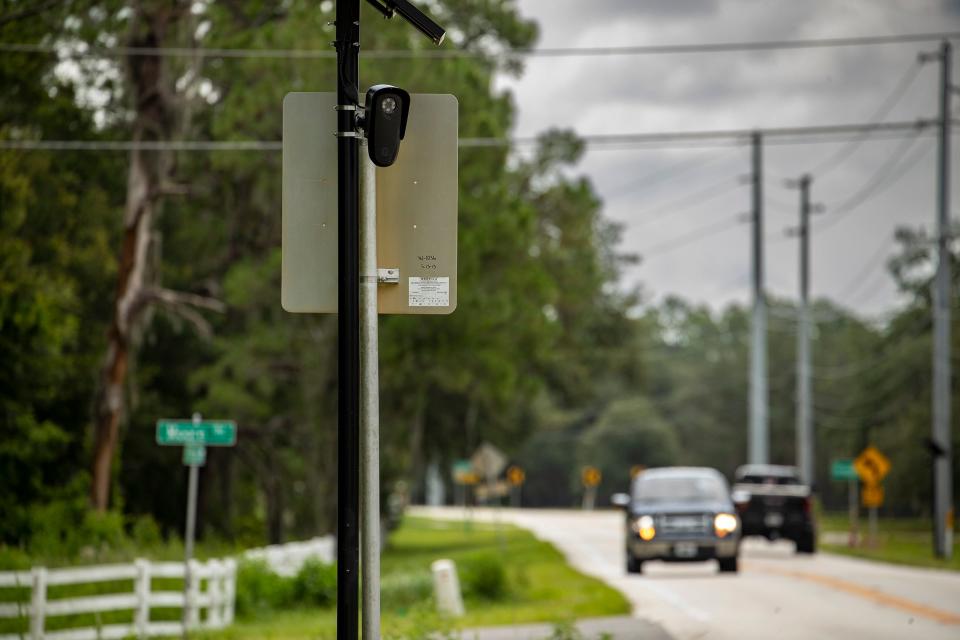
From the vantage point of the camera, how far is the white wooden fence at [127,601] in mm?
17906

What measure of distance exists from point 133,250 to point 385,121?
89.9ft

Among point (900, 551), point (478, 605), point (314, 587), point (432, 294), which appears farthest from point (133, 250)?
point (432, 294)

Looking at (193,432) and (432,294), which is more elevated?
(432,294)

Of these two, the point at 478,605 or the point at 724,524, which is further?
the point at 724,524

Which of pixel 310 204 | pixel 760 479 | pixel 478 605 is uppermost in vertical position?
pixel 310 204

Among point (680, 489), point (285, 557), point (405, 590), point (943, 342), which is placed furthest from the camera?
point (943, 342)

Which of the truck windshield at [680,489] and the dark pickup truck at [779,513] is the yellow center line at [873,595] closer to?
the truck windshield at [680,489]

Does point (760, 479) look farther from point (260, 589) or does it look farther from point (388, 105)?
point (388, 105)

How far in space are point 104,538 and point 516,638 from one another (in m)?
16.4

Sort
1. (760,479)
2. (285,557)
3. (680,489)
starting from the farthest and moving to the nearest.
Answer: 1. (760,479)
2. (680,489)
3. (285,557)

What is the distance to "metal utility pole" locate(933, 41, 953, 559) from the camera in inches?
1638

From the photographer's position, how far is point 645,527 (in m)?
27.5

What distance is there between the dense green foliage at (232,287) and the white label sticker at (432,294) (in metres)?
21.5

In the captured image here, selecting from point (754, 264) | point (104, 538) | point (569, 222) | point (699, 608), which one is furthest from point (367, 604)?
point (754, 264)
